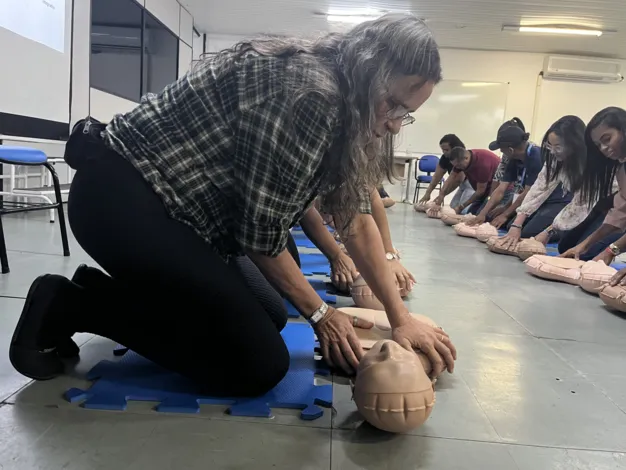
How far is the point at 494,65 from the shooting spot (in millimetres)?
9438

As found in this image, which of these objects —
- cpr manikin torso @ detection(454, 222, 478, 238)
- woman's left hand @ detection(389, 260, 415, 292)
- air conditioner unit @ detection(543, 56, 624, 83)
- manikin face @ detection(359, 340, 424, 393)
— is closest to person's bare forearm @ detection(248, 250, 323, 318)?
manikin face @ detection(359, 340, 424, 393)

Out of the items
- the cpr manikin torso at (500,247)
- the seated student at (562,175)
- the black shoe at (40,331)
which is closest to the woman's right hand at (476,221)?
the seated student at (562,175)

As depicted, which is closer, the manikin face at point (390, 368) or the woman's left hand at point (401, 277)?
the manikin face at point (390, 368)

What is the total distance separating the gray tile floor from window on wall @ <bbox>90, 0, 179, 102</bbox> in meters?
5.13

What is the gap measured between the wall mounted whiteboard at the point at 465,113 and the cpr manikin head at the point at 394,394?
8.68 meters

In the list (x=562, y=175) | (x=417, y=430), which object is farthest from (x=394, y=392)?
(x=562, y=175)

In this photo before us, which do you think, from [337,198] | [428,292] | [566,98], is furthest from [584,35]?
[337,198]

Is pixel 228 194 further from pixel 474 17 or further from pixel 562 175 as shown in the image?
pixel 474 17

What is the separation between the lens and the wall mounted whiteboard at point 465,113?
948 centimetres

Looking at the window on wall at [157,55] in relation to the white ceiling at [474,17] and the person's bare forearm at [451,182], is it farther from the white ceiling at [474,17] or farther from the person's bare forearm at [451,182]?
the person's bare forearm at [451,182]

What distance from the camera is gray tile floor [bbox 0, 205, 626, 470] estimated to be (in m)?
0.96

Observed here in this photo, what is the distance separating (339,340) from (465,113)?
9046 mm

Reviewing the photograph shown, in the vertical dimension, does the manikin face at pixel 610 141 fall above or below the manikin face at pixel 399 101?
above

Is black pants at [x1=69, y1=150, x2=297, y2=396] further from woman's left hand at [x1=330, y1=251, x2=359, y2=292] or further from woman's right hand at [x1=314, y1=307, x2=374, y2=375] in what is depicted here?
woman's left hand at [x1=330, y1=251, x2=359, y2=292]
